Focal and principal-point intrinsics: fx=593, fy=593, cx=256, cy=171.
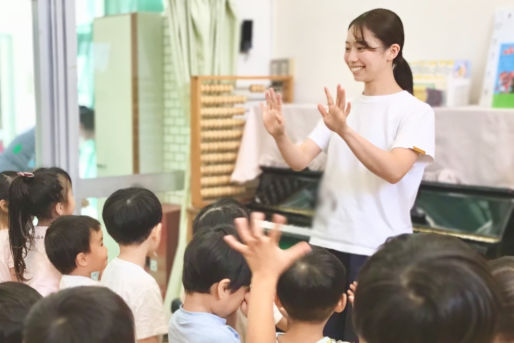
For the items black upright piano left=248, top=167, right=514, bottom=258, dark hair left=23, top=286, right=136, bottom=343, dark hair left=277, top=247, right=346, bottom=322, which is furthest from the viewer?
black upright piano left=248, top=167, right=514, bottom=258

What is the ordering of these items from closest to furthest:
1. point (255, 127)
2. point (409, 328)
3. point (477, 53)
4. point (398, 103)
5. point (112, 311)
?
point (409, 328) < point (112, 311) < point (398, 103) < point (477, 53) < point (255, 127)

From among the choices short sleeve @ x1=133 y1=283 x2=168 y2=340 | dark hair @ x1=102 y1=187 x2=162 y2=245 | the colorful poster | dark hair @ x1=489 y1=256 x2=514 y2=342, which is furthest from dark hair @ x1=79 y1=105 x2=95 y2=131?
dark hair @ x1=489 y1=256 x2=514 y2=342

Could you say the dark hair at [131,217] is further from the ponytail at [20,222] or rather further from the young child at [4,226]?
the young child at [4,226]

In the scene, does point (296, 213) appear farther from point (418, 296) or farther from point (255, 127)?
point (418, 296)

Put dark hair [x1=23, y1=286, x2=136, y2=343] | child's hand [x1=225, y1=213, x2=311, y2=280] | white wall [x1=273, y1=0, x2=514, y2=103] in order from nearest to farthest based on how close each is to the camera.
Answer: dark hair [x1=23, y1=286, x2=136, y2=343]
child's hand [x1=225, y1=213, x2=311, y2=280]
white wall [x1=273, y1=0, x2=514, y2=103]

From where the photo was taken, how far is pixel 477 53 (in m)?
3.08

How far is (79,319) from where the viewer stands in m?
0.97

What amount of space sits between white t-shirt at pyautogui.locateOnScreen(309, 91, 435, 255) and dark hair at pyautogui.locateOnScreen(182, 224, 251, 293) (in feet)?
2.01

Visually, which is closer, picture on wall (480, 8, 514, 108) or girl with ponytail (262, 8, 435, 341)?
girl with ponytail (262, 8, 435, 341)

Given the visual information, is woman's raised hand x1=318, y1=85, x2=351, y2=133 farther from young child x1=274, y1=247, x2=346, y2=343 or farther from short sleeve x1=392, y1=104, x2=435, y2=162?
young child x1=274, y1=247, x2=346, y2=343

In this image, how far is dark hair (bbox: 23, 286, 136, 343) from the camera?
959 mm

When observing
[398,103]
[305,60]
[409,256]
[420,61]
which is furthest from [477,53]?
[409,256]

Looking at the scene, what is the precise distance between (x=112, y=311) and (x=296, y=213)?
222 centimetres

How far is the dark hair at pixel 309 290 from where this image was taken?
137cm
